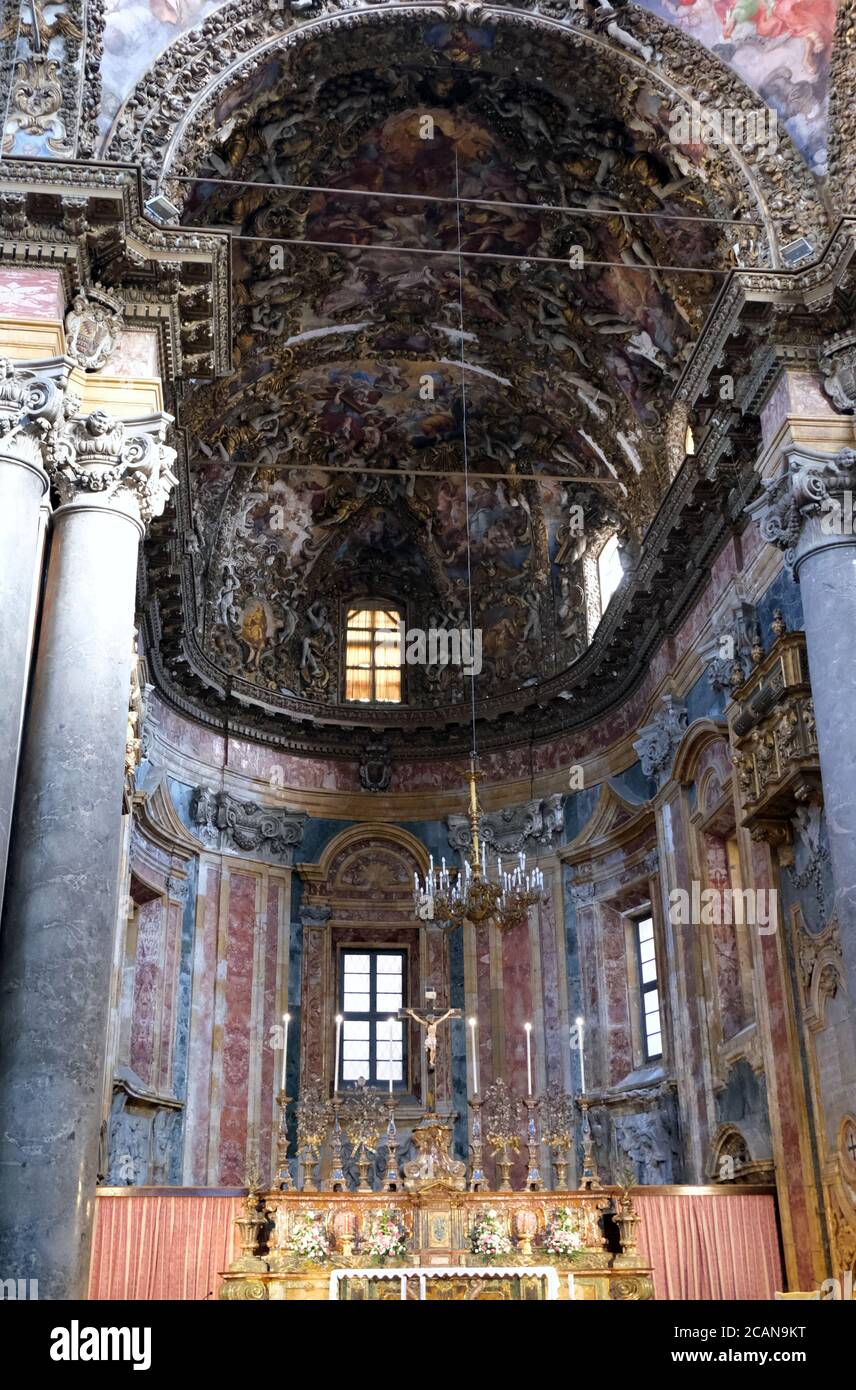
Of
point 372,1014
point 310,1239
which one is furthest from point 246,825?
point 310,1239

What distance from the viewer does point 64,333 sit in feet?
37.1

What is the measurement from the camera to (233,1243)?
12977mm

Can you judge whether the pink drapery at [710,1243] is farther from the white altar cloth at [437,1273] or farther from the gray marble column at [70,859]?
the gray marble column at [70,859]

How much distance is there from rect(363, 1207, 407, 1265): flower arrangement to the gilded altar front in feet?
0.04

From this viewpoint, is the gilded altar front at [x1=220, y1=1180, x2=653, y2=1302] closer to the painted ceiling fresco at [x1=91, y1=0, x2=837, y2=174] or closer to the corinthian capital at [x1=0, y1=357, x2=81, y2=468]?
the corinthian capital at [x1=0, y1=357, x2=81, y2=468]

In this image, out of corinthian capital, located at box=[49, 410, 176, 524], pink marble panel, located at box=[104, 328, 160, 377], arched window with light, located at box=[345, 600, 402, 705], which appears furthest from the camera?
arched window with light, located at box=[345, 600, 402, 705]

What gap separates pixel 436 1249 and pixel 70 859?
527 cm

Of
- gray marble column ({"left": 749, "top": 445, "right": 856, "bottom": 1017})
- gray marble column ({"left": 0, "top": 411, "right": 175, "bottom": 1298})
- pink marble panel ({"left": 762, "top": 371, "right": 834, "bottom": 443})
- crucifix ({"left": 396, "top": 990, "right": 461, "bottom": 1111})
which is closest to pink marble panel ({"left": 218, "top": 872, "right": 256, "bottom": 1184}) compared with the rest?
crucifix ({"left": 396, "top": 990, "right": 461, "bottom": 1111})

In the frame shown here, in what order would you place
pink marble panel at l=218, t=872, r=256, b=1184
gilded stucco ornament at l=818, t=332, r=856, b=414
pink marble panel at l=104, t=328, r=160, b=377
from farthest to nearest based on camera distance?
pink marble panel at l=218, t=872, r=256, b=1184, gilded stucco ornament at l=818, t=332, r=856, b=414, pink marble panel at l=104, t=328, r=160, b=377

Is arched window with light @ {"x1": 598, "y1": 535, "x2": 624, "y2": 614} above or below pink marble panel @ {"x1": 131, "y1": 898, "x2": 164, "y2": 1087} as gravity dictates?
above

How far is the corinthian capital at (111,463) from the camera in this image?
10953 mm

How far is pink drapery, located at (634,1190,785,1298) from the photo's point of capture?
1287 centimetres

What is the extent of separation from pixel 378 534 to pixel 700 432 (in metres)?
8.13

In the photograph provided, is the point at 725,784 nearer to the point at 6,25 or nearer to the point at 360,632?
the point at 360,632
